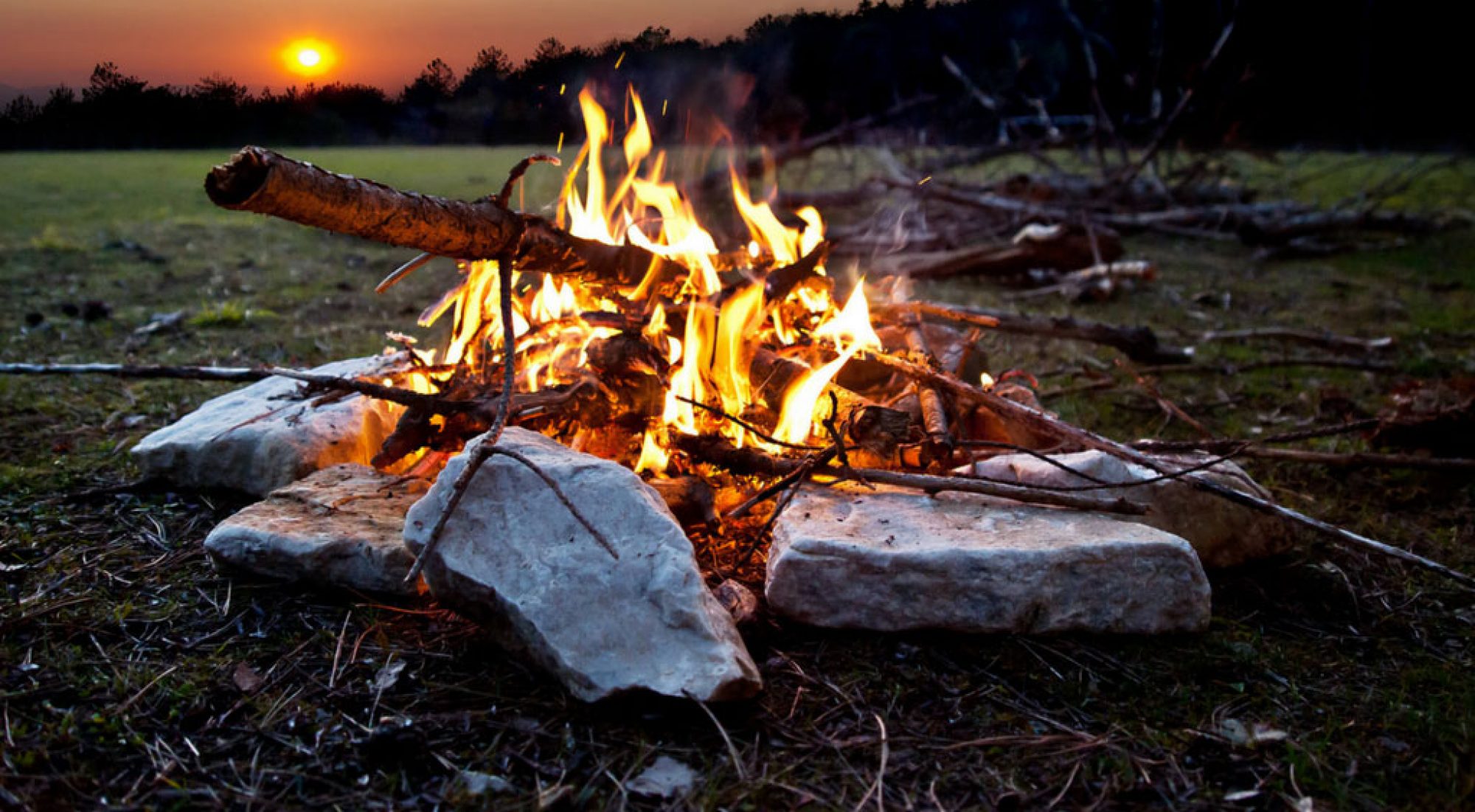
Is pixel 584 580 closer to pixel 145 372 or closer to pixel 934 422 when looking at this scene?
pixel 934 422

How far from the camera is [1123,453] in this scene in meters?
3.26

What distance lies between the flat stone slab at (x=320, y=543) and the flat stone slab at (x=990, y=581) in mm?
1126

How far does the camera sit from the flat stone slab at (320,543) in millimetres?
2770

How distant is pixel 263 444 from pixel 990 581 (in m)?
2.63

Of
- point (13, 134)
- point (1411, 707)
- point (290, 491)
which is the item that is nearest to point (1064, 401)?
point (1411, 707)

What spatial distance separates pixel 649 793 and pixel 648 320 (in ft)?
6.75

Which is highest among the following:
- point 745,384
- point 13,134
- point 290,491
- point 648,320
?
point 13,134

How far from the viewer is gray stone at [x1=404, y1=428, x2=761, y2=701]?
2.28 metres

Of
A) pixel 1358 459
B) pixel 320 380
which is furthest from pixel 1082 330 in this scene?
pixel 320 380

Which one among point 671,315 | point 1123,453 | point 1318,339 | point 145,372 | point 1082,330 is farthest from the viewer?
point 1318,339

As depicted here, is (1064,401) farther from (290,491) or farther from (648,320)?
(290,491)

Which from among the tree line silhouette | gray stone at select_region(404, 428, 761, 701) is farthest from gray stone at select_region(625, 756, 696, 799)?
the tree line silhouette

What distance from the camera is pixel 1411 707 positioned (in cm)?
248

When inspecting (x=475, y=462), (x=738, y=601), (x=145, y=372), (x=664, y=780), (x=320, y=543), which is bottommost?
(x=664, y=780)
